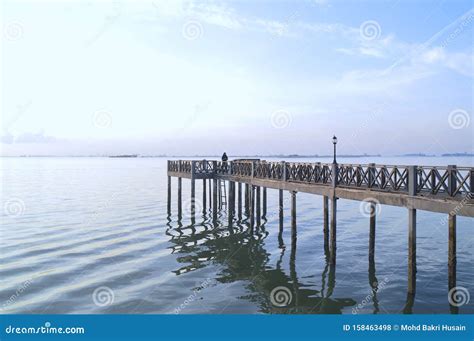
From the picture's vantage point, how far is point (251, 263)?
20250 millimetres

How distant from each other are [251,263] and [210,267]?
76.6 inches

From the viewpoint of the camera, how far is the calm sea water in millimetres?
14688

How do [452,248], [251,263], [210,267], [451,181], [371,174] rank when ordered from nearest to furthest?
1. [451,181]
2. [452,248]
3. [371,174]
4. [210,267]
5. [251,263]

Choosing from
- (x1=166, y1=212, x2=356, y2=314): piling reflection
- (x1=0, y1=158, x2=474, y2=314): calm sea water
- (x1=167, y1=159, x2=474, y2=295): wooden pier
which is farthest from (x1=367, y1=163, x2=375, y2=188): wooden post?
(x1=166, y1=212, x2=356, y2=314): piling reflection

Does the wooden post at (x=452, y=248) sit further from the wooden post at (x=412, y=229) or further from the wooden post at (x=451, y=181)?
the wooden post at (x=412, y=229)

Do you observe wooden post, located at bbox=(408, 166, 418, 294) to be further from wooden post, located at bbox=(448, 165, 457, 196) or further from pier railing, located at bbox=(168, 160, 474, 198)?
wooden post, located at bbox=(448, 165, 457, 196)

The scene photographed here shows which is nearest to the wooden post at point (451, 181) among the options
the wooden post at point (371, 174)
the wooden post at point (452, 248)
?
the wooden post at point (452, 248)

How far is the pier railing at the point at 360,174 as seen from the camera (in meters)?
13.0

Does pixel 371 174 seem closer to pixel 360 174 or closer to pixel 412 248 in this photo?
pixel 360 174

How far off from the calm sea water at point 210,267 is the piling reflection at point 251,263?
52 mm

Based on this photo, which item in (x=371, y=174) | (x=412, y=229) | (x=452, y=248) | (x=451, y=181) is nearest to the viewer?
(x=451, y=181)

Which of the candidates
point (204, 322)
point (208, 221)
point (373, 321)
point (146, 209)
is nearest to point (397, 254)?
point (373, 321)

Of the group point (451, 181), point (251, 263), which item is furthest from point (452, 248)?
point (251, 263)

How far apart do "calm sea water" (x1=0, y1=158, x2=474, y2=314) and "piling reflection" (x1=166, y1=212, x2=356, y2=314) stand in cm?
5
